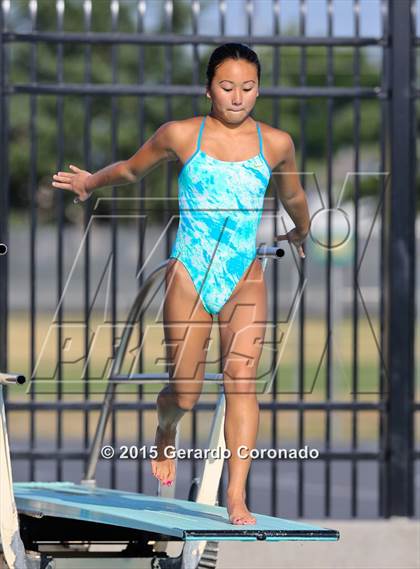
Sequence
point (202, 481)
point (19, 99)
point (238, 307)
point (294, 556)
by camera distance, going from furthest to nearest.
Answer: point (19, 99)
point (294, 556)
point (202, 481)
point (238, 307)

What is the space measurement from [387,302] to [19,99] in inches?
1599

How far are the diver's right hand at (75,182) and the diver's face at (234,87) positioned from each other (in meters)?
0.61

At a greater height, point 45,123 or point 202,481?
point 45,123

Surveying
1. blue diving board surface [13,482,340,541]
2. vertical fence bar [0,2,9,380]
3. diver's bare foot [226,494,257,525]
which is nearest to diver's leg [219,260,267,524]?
diver's bare foot [226,494,257,525]

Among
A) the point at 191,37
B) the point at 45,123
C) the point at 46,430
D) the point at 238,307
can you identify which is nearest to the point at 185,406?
the point at 238,307

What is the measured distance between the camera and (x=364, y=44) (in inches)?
296

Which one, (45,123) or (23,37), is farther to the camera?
(45,123)

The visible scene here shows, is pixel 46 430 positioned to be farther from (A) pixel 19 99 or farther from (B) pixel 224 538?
(A) pixel 19 99

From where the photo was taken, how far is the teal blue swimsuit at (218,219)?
4906 mm

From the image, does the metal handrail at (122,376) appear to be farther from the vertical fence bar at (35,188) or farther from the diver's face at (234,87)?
the vertical fence bar at (35,188)

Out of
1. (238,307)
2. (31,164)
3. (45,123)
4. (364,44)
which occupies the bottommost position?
(238,307)

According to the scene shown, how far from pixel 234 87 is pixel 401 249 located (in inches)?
108

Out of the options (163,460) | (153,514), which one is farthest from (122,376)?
(153,514)

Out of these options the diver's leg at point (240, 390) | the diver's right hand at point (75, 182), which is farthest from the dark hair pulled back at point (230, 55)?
the diver's leg at point (240, 390)
